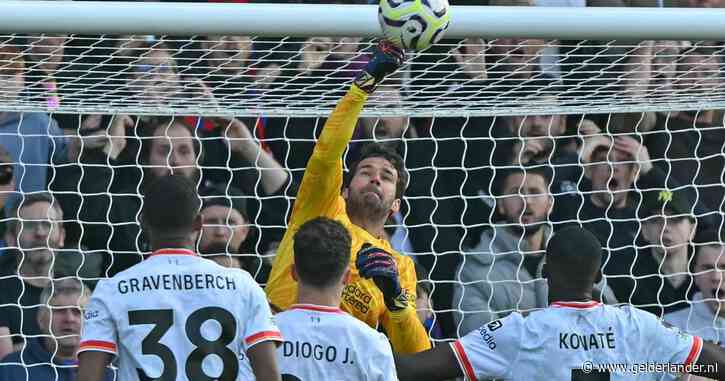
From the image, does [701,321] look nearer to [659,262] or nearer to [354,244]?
[659,262]

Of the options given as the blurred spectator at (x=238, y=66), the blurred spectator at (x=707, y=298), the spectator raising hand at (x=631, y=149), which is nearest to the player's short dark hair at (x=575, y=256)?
the blurred spectator at (x=238, y=66)

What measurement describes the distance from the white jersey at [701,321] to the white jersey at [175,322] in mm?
3057

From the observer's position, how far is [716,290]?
669 centimetres

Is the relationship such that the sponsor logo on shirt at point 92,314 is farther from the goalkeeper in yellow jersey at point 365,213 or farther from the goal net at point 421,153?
the goal net at point 421,153

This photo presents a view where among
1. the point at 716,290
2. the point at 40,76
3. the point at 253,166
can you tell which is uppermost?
the point at 40,76

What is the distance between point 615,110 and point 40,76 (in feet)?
9.10

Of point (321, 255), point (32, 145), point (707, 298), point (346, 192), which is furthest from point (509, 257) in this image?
point (321, 255)

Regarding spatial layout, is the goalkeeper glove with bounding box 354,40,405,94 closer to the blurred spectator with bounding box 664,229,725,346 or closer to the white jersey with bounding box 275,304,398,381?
the white jersey with bounding box 275,304,398,381

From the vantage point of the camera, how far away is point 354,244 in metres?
5.55

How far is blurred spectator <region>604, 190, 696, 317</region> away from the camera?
22.5ft

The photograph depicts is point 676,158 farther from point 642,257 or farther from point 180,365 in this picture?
point 180,365

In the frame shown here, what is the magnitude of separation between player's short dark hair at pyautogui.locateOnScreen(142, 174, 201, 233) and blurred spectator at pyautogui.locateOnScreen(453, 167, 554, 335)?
8.42ft

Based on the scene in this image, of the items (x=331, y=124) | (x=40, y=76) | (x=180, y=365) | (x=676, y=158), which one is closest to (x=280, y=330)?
(x=180, y=365)

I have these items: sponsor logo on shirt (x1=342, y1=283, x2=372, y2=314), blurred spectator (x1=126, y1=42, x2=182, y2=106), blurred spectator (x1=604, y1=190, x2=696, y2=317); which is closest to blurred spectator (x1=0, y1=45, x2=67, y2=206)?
blurred spectator (x1=126, y1=42, x2=182, y2=106)
